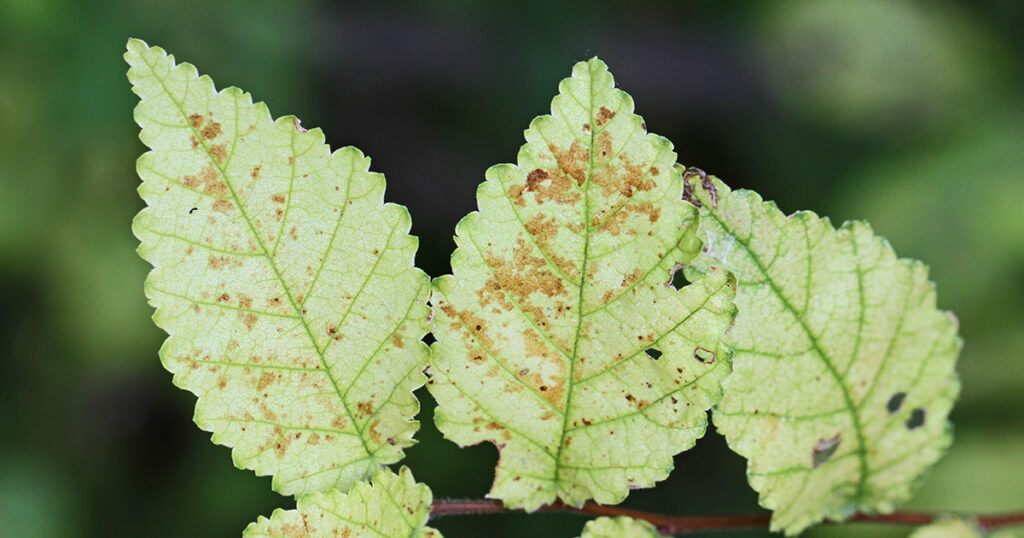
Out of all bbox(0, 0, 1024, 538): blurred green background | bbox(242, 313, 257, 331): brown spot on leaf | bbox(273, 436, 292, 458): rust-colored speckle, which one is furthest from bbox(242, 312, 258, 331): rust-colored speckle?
bbox(0, 0, 1024, 538): blurred green background

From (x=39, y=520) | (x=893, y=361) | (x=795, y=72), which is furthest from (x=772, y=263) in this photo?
(x=39, y=520)

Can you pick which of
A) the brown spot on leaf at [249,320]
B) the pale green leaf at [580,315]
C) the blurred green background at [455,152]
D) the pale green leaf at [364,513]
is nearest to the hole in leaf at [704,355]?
the pale green leaf at [580,315]

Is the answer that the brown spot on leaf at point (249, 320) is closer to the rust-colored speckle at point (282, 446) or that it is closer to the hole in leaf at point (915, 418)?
the rust-colored speckle at point (282, 446)

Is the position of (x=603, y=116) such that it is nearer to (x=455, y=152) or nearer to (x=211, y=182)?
(x=211, y=182)

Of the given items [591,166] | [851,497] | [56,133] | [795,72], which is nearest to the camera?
[591,166]

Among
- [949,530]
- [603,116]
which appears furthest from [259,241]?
[949,530]

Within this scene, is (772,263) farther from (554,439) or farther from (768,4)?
(768,4)

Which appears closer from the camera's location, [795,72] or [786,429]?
[786,429]

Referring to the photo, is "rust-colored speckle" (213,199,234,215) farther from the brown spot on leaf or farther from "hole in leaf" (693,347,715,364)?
"hole in leaf" (693,347,715,364)
